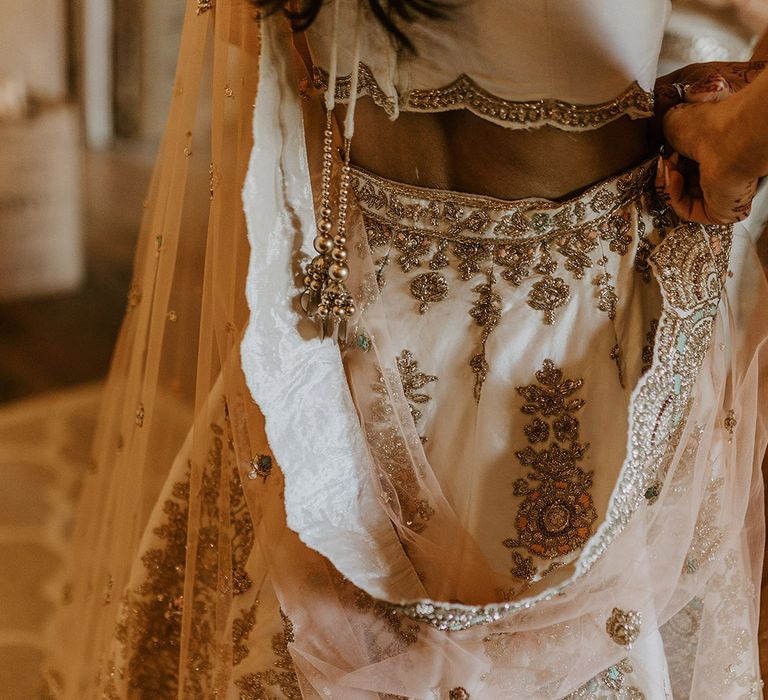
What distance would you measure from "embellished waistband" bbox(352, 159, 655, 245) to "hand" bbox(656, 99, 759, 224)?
3 cm

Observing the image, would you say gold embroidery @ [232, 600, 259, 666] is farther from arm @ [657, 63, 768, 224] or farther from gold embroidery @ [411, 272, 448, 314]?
arm @ [657, 63, 768, 224]

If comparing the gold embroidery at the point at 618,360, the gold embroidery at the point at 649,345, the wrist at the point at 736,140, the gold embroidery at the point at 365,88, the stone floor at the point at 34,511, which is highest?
the gold embroidery at the point at 365,88

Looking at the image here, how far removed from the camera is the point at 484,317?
0.64 meters

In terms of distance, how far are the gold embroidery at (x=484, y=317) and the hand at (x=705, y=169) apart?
15 cm

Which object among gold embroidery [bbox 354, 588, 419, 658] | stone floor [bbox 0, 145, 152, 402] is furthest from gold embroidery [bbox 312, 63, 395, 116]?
stone floor [bbox 0, 145, 152, 402]

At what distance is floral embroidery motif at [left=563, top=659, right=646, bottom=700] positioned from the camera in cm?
61

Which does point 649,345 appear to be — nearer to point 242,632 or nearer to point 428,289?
point 428,289

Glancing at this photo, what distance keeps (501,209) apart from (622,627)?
12.9 inches

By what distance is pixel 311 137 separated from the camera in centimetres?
66

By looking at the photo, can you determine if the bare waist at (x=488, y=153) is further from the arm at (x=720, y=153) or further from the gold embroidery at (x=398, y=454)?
the gold embroidery at (x=398, y=454)

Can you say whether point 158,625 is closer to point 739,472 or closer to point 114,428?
point 114,428

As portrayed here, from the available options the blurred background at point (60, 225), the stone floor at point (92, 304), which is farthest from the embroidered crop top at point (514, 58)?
the stone floor at point (92, 304)

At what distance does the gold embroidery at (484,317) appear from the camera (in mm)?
639

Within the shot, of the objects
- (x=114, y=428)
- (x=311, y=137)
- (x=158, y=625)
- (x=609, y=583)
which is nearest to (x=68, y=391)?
(x=114, y=428)
